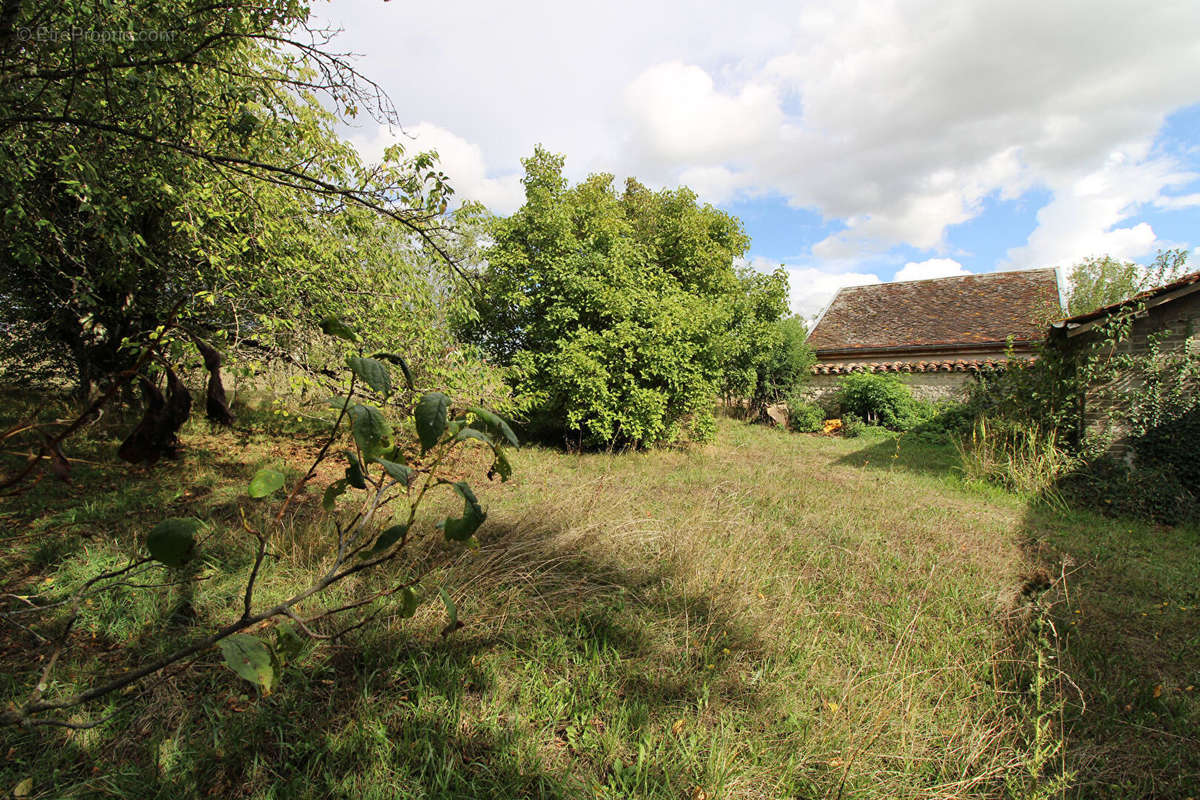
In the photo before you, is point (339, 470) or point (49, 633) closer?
point (49, 633)

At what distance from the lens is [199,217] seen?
441cm

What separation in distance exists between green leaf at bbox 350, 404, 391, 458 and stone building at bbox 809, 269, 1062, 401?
16.5m

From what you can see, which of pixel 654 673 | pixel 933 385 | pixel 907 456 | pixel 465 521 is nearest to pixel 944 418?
pixel 933 385

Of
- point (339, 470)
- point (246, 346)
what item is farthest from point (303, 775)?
point (339, 470)

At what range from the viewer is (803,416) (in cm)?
1473

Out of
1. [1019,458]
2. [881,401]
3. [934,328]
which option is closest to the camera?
[1019,458]

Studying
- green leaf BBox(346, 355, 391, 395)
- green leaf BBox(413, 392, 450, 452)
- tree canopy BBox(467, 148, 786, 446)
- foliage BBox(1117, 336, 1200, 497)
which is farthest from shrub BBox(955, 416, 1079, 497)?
green leaf BBox(346, 355, 391, 395)

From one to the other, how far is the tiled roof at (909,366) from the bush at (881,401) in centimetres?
73

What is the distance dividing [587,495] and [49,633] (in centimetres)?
366

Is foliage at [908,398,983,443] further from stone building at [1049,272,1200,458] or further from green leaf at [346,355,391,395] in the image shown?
green leaf at [346,355,391,395]

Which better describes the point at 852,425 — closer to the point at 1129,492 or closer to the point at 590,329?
the point at 1129,492

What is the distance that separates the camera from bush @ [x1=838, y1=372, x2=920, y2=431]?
13.9 metres

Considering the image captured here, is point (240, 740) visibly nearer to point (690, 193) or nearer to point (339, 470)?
point (339, 470)

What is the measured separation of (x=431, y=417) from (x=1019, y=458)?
9035 mm
